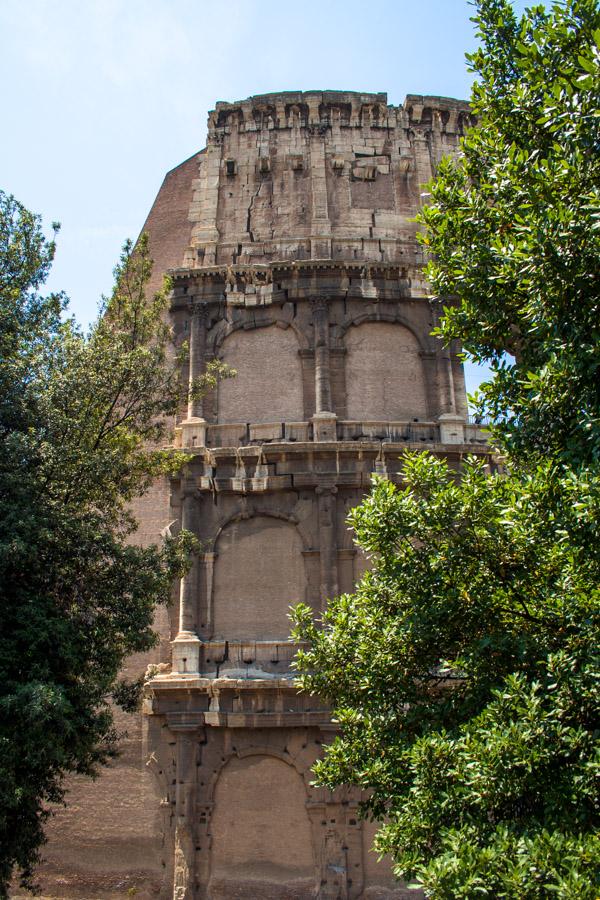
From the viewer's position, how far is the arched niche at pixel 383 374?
19156mm

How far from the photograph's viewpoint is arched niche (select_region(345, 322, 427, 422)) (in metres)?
19.2

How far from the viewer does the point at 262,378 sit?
63.7 ft

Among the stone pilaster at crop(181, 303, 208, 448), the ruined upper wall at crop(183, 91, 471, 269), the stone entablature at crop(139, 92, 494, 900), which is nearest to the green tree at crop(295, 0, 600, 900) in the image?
the stone entablature at crop(139, 92, 494, 900)

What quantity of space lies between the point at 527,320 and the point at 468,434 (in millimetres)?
10587

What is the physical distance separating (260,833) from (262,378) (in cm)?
935

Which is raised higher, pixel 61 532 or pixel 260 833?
pixel 61 532

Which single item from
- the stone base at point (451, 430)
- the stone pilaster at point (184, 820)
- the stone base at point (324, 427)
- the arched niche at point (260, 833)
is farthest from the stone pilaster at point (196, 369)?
the arched niche at point (260, 833)

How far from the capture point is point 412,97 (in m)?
22.0

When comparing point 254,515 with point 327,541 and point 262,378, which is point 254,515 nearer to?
point 327,541

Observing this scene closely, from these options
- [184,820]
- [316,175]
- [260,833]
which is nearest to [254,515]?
[184,820]

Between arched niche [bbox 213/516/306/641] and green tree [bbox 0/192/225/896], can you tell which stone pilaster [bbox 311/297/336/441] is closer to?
arched niche [bbox 213/516/306/641]

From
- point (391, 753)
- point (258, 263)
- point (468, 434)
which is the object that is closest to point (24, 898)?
point (391, 753)

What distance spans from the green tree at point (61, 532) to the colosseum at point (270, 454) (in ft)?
13.2

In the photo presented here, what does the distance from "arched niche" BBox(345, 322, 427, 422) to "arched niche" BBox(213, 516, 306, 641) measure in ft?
10.8
